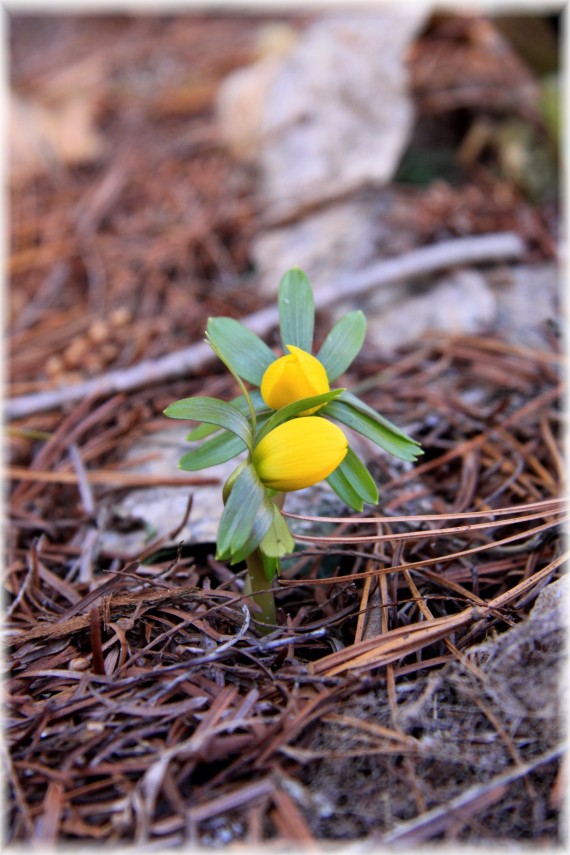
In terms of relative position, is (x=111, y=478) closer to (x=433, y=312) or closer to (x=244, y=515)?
(x=244, y=515)

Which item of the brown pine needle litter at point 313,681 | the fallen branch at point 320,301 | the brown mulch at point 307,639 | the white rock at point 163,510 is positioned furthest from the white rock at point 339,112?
the brown pine needle litter at point 313,681

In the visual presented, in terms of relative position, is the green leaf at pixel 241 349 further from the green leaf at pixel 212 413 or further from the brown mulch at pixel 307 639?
the brown mulch at pixel 307 639

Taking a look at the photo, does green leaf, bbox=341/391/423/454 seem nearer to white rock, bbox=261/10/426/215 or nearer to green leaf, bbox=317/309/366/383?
green leaf, bbox=317/309/366/383

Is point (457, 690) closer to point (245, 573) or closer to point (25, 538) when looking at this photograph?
point (245, 573)

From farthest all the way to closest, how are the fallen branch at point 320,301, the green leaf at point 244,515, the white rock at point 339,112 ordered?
the white rock at point 339,112 < the fallen branch at point 320,301 < the green leaf at point 244,515

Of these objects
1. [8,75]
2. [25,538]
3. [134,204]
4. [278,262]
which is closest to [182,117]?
[134,204]
